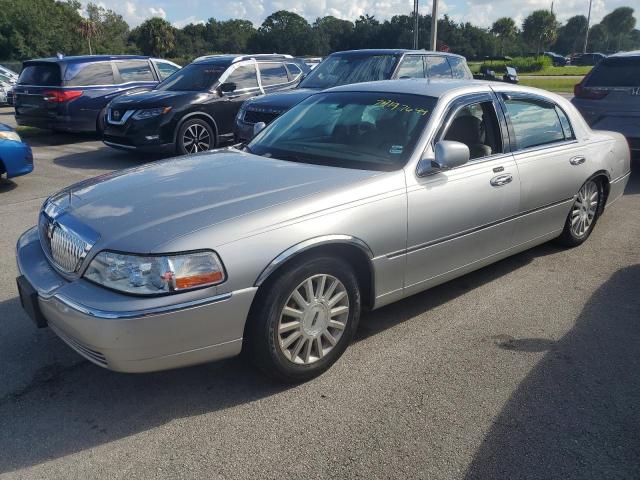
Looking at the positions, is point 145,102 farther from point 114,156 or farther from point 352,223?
point 352,223

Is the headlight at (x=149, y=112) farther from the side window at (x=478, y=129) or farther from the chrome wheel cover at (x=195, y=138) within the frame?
the side window at (x=478, y=129)

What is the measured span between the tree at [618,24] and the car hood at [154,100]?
335 ft

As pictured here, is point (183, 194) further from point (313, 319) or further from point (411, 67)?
point (411, 67)

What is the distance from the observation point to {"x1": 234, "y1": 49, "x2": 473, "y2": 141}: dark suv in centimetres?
838

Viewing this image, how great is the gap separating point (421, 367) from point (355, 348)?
44 centimetres

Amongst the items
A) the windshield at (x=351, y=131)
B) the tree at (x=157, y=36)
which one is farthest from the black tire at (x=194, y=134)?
the tree at (x=157, y=36)

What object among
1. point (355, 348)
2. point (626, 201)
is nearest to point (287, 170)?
point (355, 348)

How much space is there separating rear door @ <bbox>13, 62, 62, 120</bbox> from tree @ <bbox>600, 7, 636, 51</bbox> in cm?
10197

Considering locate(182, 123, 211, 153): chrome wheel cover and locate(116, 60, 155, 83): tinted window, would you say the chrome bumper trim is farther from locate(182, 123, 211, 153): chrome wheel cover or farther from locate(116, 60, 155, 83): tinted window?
locate(116, 60, 155, 83): tinted window

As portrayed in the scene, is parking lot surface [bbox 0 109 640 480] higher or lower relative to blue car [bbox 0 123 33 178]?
lower

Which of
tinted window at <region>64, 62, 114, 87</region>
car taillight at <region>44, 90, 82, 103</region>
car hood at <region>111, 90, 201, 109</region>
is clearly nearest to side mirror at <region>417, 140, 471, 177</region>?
car hood at <region>111, 90, 201, 109</region>

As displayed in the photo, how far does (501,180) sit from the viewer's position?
414cm

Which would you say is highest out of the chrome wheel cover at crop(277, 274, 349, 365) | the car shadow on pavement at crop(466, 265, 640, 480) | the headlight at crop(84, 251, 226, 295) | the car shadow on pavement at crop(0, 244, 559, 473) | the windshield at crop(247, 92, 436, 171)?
the windshield at crop(247, 92, 436, 171)

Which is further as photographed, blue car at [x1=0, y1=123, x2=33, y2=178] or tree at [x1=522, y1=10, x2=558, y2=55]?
tree at [x1=522, y1=10, x2=558, y2=55]
